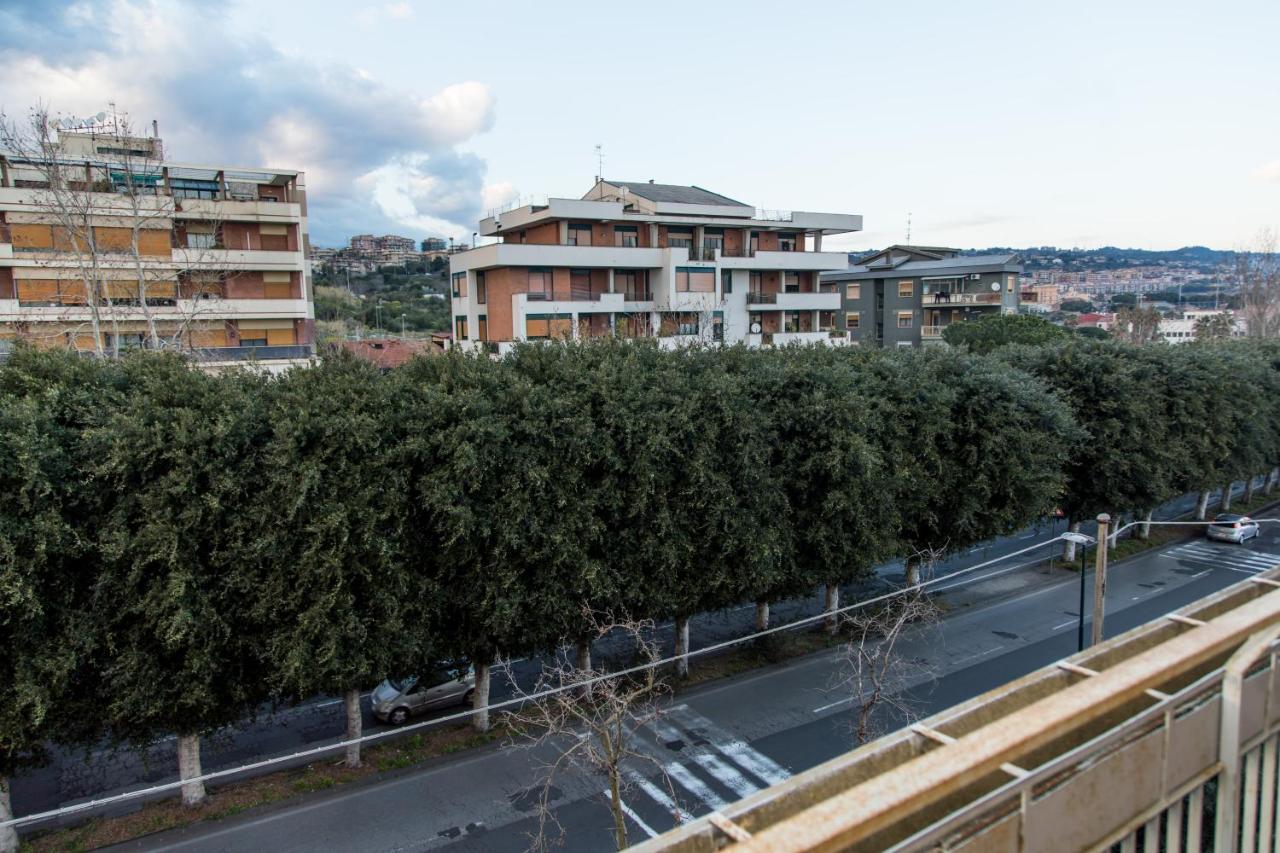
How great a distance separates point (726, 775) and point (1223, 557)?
81.5ft

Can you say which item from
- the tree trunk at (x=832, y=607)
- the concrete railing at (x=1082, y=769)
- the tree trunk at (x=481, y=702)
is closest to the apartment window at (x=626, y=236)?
the tree trunk at (x=832, y=607)

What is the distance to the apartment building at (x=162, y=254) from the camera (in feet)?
93.4

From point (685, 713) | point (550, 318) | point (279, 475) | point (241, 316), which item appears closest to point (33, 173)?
point (241, 316)

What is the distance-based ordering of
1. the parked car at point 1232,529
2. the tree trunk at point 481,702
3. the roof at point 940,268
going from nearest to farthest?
the tree trunk at point 481,702, the parked car at point 1232,529, the roof at point 940,268

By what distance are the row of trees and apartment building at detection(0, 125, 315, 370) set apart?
1444 centimetres

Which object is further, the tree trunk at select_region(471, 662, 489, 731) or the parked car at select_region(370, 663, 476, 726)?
the parked car at select_region(370, 663, 476, 726)

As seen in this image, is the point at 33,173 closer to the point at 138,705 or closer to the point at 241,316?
the point at 241,316

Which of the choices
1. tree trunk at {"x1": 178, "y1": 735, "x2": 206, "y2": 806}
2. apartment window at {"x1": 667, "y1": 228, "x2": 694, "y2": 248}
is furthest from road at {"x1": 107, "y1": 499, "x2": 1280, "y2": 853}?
apartment window at {"x1": 667, "y1": 228, "x2": 694, "y2": 248}

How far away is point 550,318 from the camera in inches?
1481

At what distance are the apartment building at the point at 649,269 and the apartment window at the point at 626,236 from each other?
51 mm

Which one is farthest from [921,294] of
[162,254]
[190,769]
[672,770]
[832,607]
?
[190,769]

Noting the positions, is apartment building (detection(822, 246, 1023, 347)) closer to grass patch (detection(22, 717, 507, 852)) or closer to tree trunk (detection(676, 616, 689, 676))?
tree trunk (detection(676, 616, 689, 676))

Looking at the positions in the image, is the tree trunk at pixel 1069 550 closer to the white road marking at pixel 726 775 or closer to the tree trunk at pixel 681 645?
the tree trunk at pixel 681 645

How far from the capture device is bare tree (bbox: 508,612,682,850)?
1207 cm
